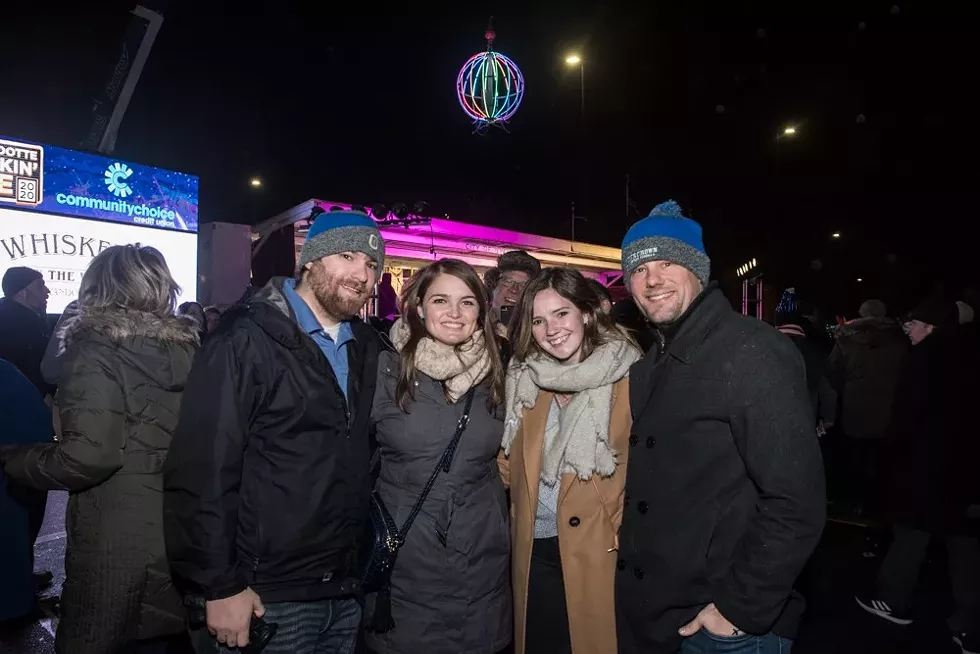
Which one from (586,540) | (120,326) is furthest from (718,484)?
(120,326)

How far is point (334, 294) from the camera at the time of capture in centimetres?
248

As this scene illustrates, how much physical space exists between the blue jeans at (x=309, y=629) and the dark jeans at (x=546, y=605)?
82 cm

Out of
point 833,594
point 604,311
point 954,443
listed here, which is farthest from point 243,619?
point 833,594

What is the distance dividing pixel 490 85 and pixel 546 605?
25.3 feet

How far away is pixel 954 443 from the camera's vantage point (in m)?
3.98

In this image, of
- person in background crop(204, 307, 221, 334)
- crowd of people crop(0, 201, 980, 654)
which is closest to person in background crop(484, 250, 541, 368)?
crowd of people crop(0, 201, 980, 654)

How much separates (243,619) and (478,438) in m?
1.21

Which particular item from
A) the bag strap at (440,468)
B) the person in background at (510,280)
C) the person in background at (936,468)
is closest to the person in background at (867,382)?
the person in background at (936,468)

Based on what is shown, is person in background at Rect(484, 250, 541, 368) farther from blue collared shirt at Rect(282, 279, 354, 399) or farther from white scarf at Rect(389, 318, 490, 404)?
blue collared shirt at Rect(282, 279, 354, 399)

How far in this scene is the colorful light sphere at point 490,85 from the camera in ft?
26.9

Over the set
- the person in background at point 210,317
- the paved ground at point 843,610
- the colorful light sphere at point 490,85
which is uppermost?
the colorful light sphere at point 490,85

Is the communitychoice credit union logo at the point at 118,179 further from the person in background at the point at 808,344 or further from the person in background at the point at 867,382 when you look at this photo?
the person in background at the point at 867,382

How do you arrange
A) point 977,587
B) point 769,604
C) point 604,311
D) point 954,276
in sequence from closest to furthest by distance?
point 769,604
point 604,311
point 977,587
point 954,276

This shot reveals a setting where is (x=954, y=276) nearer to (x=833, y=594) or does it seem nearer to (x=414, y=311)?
(x=833, y=594)
